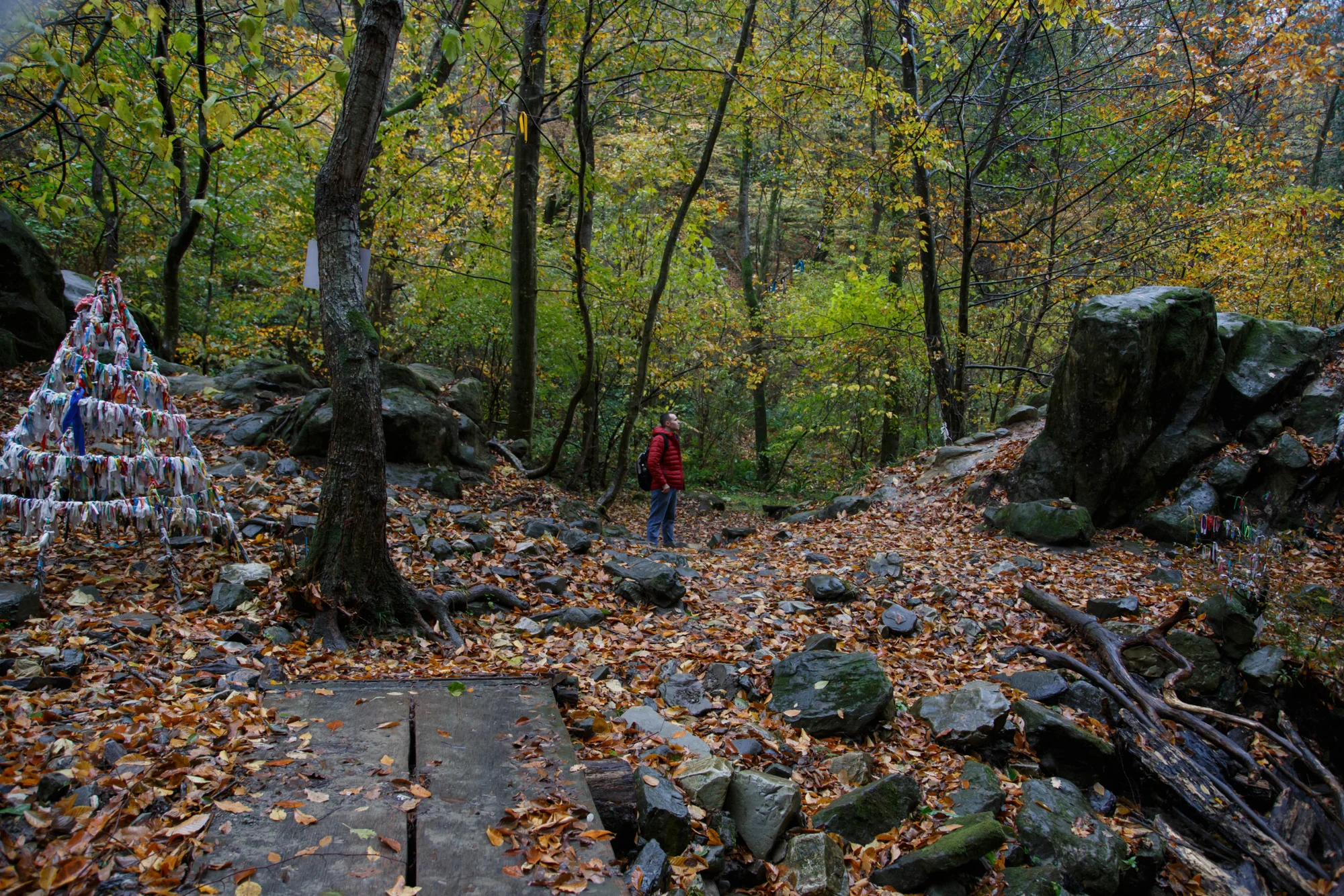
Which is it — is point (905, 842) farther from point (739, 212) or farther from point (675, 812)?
point (739, 212)

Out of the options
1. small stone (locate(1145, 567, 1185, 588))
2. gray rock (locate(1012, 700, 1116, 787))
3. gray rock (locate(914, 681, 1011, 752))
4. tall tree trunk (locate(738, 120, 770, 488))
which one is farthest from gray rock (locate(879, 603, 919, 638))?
tall tree trunk (locate(738, 120, 770, 488))

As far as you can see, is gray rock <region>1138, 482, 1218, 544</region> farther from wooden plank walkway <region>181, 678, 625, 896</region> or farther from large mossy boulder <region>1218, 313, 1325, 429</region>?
wooden plank walkway <region>181, 678, 625, 896</region>

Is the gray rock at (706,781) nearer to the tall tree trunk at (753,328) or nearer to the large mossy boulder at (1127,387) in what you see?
the large mossy boulder at (1127,387)

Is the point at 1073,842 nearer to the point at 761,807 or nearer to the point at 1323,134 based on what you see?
the point at 761,807

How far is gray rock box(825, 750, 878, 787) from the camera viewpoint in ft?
14.7

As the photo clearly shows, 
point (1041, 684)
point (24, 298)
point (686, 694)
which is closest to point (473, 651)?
point (686, 694)

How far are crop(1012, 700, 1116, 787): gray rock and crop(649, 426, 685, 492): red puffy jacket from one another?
5.90 m

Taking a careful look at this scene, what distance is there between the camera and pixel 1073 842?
4.05m

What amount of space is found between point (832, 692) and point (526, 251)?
27.7ft

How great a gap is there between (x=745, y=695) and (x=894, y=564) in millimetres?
3636

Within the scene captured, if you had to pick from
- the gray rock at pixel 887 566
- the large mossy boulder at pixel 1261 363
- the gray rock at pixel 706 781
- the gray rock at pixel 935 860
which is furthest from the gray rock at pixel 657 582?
the large mossy boulder at pixel 1261 363

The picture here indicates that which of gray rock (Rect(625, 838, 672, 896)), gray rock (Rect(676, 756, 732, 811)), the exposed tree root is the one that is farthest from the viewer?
the exposed tree root

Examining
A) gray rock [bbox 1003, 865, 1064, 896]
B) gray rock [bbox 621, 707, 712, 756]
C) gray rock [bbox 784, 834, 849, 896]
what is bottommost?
gray rock [bbox 1003, 865, 1064, 896]

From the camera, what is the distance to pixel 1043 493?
9883mm
